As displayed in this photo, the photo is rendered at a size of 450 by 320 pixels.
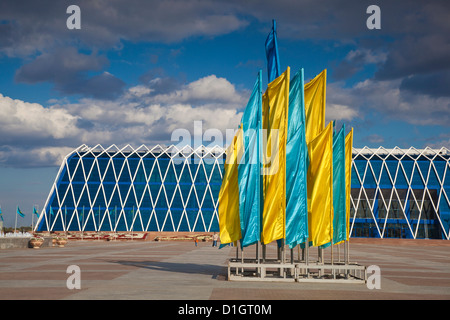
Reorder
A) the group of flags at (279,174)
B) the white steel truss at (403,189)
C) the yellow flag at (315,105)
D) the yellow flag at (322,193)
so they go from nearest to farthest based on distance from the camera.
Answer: the group of flags at (279,174) → the yellow flag at (322,193) → the yellow flag at (315,105) → the white steel truss at (403,189)

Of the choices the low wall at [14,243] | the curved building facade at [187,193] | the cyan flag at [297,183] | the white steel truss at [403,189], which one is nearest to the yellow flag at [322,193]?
the cyan flag at [297,183]

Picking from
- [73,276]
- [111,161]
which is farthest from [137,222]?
[73,276]

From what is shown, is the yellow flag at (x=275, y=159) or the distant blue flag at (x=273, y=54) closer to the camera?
the yellow flag at (x=275, y=159)

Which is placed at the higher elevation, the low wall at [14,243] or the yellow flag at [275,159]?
the yellow flag at [275,159]

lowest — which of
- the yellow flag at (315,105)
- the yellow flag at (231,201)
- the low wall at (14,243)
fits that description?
the low wall at (14,243)

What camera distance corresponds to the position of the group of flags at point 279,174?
744 inches

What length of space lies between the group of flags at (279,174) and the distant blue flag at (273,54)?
0.28ft

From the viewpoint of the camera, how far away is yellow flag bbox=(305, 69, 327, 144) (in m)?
20.5

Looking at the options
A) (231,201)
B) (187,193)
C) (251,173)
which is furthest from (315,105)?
(187,193)

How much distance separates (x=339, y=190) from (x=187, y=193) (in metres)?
66.4

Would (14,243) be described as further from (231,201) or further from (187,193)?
(187,193)

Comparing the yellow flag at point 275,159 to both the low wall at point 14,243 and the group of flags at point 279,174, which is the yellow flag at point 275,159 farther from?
the low wall at point 14,243
